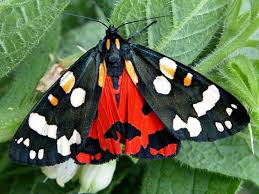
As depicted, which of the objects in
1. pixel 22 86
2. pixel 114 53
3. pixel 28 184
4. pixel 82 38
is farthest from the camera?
pixel 82 38

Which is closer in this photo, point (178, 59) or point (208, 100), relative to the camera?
point (208, 100)

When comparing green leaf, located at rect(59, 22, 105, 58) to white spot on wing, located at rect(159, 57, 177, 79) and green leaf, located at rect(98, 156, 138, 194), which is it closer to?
green leaf, located at rect(98, 156, 138, 194)

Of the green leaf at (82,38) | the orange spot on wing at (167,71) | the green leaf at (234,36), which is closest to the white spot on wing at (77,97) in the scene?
the orange spot on wing at (167,71)

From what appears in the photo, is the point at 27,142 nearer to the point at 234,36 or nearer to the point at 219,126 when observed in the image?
the point at 219,126

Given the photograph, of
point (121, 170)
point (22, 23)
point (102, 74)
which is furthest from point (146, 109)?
point (121, 170)

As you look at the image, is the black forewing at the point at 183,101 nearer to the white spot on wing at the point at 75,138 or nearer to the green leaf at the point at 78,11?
the white spot on wing at the point at 75,138

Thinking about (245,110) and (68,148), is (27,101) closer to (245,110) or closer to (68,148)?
(68,148)

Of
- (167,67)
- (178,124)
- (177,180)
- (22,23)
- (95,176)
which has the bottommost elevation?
(177,180)

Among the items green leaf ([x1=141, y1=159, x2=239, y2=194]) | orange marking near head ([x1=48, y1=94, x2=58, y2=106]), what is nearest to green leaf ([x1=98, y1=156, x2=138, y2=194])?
green leaf ([x1=141, y1=159, x2=239, y2=194])
